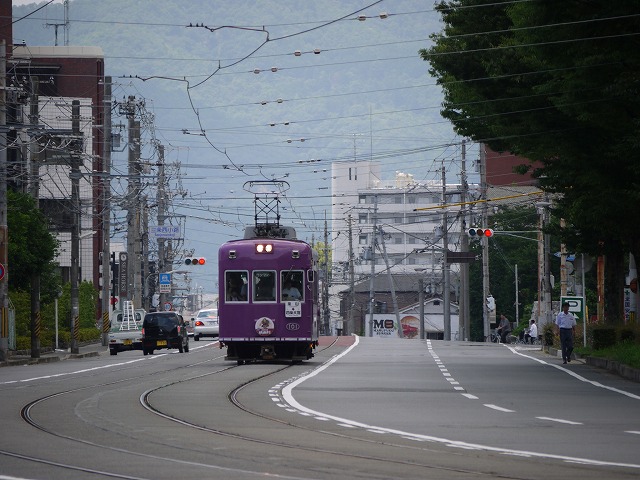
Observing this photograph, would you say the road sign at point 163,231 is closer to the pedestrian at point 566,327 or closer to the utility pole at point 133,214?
the utility pole at point 133,214

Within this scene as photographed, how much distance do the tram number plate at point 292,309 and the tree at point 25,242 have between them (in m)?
15.8

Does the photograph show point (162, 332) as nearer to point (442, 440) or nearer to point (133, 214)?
point (133, 214)

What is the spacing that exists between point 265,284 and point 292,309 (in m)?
0.99

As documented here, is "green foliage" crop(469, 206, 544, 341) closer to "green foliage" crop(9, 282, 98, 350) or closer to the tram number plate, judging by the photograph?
"green foliage" crop(9, 282, 98, 350)

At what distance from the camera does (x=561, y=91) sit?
28984 mm

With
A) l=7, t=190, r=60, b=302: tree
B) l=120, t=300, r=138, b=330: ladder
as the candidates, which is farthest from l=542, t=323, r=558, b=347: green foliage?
l=7, t=190, r=60, b=302: tree

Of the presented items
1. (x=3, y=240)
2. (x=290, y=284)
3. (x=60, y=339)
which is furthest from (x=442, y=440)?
(x=60, y=339)

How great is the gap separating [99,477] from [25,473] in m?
0.79

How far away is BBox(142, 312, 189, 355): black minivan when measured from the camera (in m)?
53.3

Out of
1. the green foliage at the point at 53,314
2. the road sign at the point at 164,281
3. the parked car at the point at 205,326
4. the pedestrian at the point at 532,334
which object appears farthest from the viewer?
the road sign at the point at 164,281

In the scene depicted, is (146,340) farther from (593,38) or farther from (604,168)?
(593,38)

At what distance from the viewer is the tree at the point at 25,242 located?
50.2 metres

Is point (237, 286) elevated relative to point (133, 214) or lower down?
lower down

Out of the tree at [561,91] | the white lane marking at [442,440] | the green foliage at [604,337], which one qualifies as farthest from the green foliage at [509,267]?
the white lane marking at [442,440]
